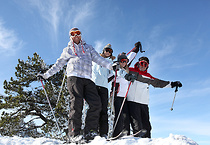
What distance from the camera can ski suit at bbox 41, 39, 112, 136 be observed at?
312cm

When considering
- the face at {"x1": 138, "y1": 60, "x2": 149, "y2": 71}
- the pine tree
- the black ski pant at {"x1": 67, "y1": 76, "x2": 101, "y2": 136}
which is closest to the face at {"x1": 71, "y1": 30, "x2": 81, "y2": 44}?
the black ski pant at {"x1": 67, "y1": 76, "x2": 101, "y2": 136}

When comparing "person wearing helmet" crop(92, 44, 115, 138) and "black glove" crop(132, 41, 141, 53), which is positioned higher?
"black glove" crop(132, 41, 141, 53)

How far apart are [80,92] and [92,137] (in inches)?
29.8

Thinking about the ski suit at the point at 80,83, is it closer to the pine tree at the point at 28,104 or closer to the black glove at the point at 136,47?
the black glove at the point at 136,47

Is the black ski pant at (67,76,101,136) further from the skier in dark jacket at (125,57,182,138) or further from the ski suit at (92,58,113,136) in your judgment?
the skier in dark jacket at (125,57,182,138)

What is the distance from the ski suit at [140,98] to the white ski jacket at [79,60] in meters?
1.17

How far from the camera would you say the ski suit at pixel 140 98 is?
4066 mm

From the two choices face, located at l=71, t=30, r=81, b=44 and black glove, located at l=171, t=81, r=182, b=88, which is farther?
black glove, located at l=171, t=81, r=182, b=88

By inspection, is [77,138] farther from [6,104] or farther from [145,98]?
[6,104]

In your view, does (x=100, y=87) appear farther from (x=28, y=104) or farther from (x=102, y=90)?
(x=28, y=104)

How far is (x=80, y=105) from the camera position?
125 inches

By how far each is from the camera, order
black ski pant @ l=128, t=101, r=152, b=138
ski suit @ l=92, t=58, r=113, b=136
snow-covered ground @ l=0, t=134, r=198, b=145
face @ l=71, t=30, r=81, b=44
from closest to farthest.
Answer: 1. snow-covered ground @ l=0, t=134, r=198, b=145
2. face @ l=71, t=30, r=81, b=44
3. ski suit @ l=92, t=58, r=113, b=136
4. black ski pant @ l=128, t=101, r=152, b=138

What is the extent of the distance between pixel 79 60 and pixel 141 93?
1.74 meters

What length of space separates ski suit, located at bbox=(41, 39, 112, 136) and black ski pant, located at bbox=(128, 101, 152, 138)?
1139mm
